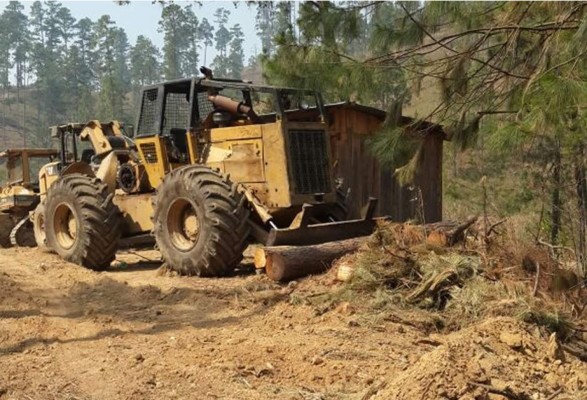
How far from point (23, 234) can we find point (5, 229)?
0.85m

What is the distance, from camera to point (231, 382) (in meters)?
4.30

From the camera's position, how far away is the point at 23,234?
13.2 m

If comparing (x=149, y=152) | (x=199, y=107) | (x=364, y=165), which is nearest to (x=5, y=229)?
(x=149, y=152)

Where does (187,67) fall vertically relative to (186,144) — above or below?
above

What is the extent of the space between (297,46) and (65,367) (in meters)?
4.86

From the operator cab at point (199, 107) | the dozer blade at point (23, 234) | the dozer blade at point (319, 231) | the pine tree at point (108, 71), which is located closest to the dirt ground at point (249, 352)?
the dozer blade at point (319, 231)

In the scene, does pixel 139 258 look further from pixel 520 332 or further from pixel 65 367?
pixel 520 332

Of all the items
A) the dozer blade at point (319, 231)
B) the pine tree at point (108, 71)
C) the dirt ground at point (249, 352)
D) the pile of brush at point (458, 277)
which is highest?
the pine tree at point (108, 71)

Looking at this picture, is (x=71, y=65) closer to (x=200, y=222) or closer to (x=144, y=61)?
(x=144, y=61)

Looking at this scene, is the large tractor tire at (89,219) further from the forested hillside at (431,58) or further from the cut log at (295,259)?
the forested hillside at (431,58)

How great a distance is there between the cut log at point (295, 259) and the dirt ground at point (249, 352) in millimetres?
260

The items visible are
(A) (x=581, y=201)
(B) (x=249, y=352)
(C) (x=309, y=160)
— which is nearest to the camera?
(B) (x=249, y=352)

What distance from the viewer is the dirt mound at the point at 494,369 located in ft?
11.6

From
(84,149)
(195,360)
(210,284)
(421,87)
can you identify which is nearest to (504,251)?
(421,87)
